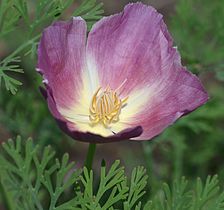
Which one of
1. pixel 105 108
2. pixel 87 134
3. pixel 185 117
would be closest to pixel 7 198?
pixel 105 108

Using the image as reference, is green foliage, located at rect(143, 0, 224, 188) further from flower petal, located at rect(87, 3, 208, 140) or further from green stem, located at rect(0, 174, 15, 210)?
green stem, located at rect(0, 174, 15, 210)

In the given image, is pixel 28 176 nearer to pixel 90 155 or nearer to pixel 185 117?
pixel 90 155

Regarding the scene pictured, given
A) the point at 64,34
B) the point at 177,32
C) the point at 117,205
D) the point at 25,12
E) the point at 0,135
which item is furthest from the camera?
the point at 0,135

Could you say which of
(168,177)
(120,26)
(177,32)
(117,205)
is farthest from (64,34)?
(168,177)

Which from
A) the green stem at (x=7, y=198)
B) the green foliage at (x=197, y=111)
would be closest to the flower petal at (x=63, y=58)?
the green stem at (x=7, y=198)

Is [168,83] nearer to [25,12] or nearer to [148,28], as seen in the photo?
[148,28]

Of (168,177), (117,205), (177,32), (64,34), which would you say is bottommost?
(168,177)

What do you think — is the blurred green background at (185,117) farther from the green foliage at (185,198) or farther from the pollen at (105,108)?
the green foliage at (185,198)

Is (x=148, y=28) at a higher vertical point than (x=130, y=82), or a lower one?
higher

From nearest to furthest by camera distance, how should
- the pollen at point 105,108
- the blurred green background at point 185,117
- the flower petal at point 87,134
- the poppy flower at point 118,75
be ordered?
the flower petal at point 87,134 → the poppy flower at point 118,75 → the pollen at point 105,108 → the blurred green background at point 185,117
